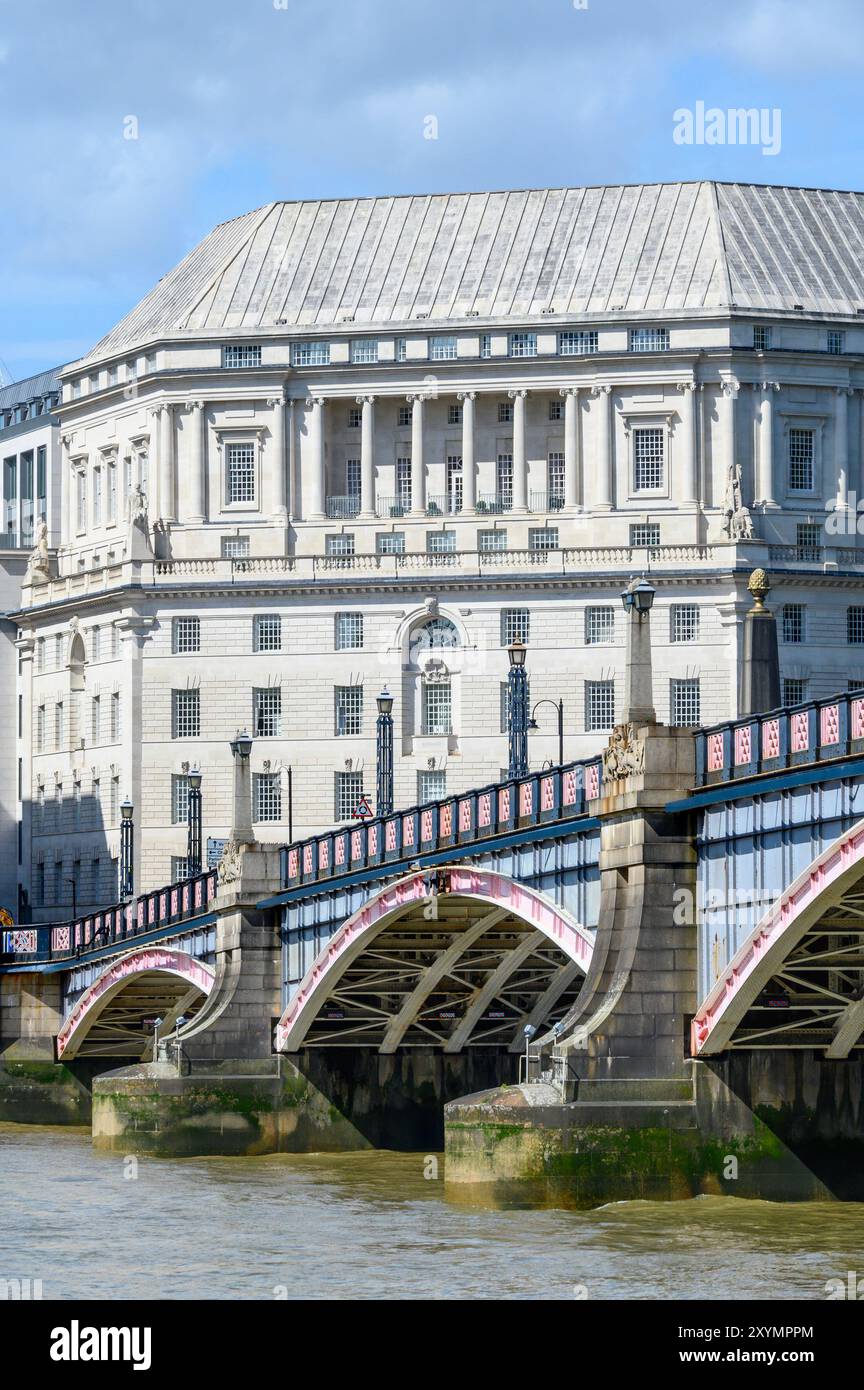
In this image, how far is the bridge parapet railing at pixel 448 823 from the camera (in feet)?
Answer: 220

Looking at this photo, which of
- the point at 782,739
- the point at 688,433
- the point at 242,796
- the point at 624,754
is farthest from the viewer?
the point at 688,433

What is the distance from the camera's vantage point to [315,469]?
15488 cm

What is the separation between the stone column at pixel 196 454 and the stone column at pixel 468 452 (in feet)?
39.9

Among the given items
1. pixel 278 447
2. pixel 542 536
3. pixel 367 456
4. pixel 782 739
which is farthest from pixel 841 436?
pixel 782 739

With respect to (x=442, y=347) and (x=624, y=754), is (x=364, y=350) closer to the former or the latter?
(x=442, y=347)

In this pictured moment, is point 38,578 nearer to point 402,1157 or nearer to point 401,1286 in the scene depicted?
point 402,1157

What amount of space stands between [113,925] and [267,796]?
35.4 meters

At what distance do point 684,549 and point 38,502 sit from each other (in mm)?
45135

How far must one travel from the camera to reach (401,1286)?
172 feet

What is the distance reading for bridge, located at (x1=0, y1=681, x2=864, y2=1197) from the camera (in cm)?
5897

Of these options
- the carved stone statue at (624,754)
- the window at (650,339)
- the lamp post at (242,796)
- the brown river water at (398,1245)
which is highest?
the window at (650,339)

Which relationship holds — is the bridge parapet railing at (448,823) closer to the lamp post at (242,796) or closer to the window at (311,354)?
the lamp post at (242,796)

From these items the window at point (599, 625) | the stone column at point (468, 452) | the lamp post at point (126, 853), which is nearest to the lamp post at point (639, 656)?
the lamp post at point (126, 853)

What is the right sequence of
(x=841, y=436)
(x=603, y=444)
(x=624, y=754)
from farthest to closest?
(x=841, y=436)
(x=603, y=444)
(x=624, y=754)
